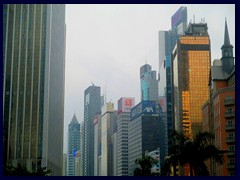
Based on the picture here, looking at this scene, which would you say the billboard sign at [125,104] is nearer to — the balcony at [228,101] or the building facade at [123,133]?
the building facade at [123,133]

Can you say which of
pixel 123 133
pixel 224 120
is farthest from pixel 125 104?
pixel 224 120

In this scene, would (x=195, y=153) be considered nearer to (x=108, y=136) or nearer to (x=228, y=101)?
(x=228, y=101)

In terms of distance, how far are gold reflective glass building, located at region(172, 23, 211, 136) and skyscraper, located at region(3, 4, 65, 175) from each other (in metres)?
33.7

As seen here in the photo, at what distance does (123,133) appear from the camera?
5802 inches

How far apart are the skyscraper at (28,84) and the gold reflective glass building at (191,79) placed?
33.7 m

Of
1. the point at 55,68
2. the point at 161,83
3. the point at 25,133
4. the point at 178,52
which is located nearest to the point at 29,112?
the point at 25,133

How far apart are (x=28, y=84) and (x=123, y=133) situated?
61.5m

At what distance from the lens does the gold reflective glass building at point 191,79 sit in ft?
368

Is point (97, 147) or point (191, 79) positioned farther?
point (97, 147)

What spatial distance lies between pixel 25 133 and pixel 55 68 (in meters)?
22.7

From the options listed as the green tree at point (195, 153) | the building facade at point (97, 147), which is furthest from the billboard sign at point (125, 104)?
the green tree at point (195, 153)

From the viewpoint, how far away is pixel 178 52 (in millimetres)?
113000

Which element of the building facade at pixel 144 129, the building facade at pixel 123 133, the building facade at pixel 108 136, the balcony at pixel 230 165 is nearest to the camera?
the balcony at pixel 230 165
